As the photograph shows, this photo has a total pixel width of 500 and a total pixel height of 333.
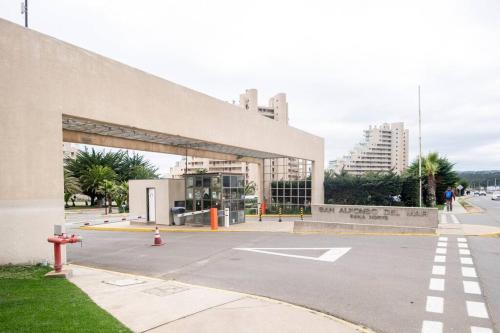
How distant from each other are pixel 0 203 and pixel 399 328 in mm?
9607

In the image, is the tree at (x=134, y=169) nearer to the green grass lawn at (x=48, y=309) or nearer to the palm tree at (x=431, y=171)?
the palm tree at (x=431, y=171)

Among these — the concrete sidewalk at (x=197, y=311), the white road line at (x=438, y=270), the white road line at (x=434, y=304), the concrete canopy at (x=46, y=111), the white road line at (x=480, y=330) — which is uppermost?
the concrete canopy at (x=46, y=111)

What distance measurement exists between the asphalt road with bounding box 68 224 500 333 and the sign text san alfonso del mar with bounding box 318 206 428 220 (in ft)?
7.25

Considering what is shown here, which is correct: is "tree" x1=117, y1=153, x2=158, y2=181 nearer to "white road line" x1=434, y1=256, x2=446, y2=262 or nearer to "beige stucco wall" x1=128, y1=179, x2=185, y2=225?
"beige stucco wall" x1=128, y1=179, x2=185, y2=225

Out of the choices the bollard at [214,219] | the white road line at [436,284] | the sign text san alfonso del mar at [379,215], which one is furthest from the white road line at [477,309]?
the bollard at [214,219]

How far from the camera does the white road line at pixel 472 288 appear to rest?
7.88 metres

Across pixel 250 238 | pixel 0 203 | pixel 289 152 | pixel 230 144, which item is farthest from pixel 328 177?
pixel 0 203

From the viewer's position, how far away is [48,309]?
6.22 metres

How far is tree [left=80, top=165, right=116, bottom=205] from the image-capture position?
53.1 m

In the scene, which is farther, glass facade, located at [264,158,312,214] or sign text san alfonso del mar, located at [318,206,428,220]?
glass facade, located at [264,158,312,214]

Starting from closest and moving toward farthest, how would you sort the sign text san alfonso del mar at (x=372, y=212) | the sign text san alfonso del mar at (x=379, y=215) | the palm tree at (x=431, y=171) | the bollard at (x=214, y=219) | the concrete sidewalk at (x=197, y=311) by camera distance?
the concrete sidewalk at (x=197, y=311) → the sign text san alfonso del mar at (x=379, y=215) → the sign text san alfonso del mar at (x=372, y=212) → the bollard at (x=214, y=219) → the palm tree at (x=431, y=171)

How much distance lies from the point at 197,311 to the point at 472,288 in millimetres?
5958

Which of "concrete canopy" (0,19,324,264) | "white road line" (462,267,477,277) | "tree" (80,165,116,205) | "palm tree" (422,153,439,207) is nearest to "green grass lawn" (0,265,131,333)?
"concrete canopy" (0,19,324,264)

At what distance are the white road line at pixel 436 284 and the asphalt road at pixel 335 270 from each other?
0.11 metres
